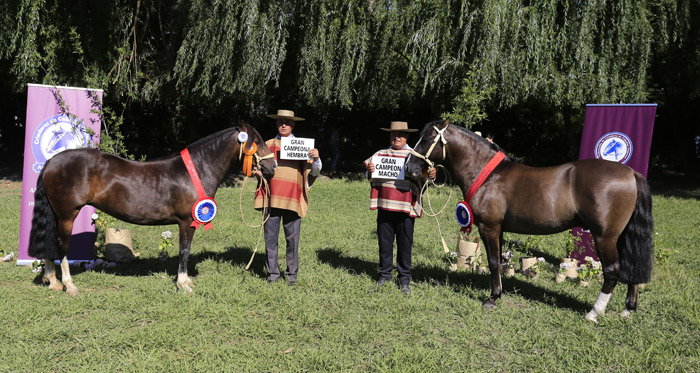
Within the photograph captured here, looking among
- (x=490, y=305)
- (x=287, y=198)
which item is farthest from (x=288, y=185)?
(x=490, y=305)

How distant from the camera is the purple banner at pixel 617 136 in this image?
19.0 ft

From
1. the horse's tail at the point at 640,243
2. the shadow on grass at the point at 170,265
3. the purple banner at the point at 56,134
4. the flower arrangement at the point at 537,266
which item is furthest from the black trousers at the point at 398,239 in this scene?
the purple banner at the point at 56,134

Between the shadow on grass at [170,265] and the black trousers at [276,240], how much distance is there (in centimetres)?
43

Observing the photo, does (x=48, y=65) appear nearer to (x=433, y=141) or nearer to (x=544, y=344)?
(x=433, y=141)

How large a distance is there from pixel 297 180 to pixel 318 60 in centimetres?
829

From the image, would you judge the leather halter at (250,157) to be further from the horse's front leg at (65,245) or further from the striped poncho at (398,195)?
the horse's front leg at (65,245)

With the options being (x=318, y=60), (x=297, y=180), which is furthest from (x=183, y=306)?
(x=318, y=60)

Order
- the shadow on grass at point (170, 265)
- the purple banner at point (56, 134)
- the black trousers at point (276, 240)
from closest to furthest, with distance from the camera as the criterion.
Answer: the black trousers at point (276, 240)
the purple banner at point (56, 134)
the shadow on grass at point (170, 265)

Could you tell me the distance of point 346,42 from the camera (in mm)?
12797

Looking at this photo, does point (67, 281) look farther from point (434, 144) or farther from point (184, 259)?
point (434, 144)

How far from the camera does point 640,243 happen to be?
4359 millimetres

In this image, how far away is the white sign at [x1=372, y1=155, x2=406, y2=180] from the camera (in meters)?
4.98

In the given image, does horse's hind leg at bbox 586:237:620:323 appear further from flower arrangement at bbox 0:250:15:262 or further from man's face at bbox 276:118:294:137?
flower arrangement at bbox 0:250:15:262

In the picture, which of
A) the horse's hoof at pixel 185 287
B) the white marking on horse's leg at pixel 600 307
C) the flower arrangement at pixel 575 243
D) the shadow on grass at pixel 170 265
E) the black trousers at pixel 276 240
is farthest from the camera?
the flower arrangement at pixel 575 243
